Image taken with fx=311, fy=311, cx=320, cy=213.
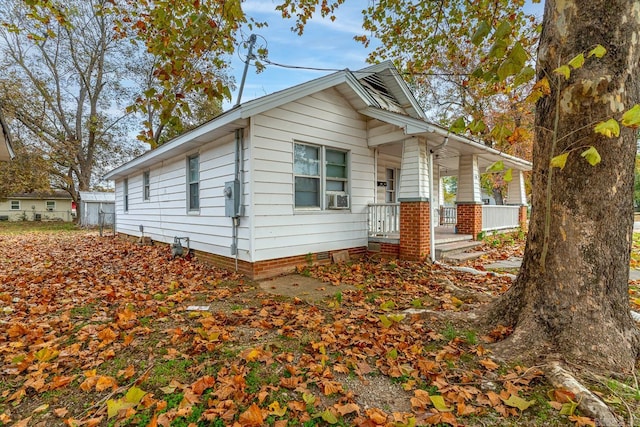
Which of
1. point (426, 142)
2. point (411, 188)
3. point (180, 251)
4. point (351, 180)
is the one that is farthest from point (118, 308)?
point (426, 142)

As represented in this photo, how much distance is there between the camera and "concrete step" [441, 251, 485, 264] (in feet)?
24.0

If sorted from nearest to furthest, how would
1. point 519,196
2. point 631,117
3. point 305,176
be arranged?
point 631,117 < point 305,176 < point 519,196

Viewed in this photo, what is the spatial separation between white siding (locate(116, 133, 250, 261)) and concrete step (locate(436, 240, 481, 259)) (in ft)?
14.8

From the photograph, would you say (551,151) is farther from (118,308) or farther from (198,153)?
(198,153)

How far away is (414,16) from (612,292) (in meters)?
6.84

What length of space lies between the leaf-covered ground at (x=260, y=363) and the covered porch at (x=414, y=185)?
210 centimetres

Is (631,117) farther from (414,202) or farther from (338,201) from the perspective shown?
(338,201)

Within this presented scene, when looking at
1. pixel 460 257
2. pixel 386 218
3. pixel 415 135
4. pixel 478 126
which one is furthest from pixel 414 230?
pixel 478 126

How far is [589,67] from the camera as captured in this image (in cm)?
254

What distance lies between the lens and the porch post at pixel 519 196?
1266 centimetres

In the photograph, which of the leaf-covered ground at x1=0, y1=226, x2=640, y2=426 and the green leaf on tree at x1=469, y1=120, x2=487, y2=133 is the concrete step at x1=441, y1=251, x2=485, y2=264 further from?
the green leaf on tree at x1=469, y1=120, x2=487, y2=133

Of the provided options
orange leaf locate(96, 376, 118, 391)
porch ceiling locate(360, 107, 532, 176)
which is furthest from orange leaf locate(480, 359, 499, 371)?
porch ceiling locate(360, 107, 532, 176)

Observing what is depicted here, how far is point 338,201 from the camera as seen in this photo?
716 cm

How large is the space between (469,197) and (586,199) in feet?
23.1
